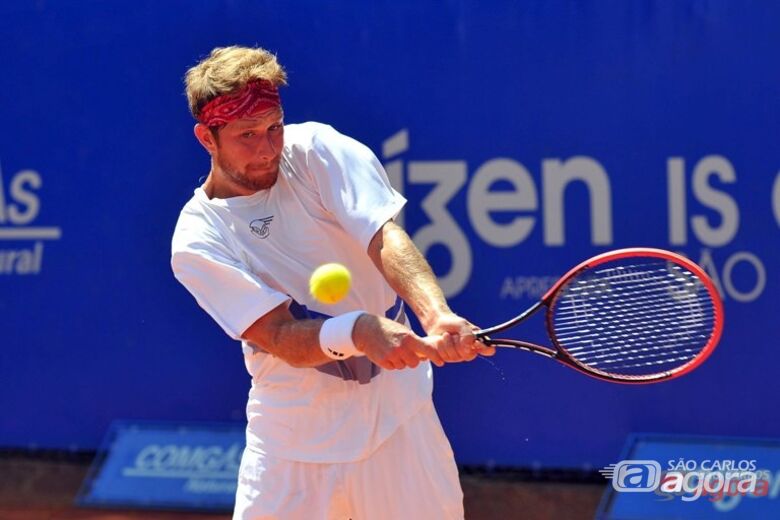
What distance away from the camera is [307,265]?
3090mm

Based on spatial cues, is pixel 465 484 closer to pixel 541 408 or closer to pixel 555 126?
pixel 541 408

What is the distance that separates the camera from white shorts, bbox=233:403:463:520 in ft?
10.0

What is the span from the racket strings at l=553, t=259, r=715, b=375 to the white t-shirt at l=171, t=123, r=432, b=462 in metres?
0.54

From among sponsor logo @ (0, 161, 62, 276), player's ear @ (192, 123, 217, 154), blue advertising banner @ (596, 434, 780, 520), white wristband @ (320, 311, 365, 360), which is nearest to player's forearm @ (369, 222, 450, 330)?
white wristband @ (320, 311, 365, 360)

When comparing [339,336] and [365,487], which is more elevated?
[339,336]

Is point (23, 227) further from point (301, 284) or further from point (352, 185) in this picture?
point (352, 185)

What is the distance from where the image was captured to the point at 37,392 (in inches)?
205

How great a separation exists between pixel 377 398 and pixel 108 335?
2258 millimetres

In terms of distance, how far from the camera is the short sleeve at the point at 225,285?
9.73 feet

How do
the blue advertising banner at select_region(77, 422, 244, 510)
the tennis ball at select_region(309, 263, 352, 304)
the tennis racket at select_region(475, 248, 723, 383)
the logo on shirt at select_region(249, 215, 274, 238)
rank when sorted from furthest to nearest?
1. the blue advertising banner at select_region(77, 422, 244, 510)
2. the tennis racket at select_region(475, 248, 723, 383)
3. the logo on shirt at select_region(249, 215, 274, 238)
4. the tennis ball at select_region(309, 263, 352, 304)

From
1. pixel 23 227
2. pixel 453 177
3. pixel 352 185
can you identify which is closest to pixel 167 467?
pixel 23 227

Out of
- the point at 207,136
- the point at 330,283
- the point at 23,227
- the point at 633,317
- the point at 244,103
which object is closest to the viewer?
the point at 330,283

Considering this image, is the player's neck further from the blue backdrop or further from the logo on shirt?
the blue backdrop

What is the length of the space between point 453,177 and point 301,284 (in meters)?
1.72
